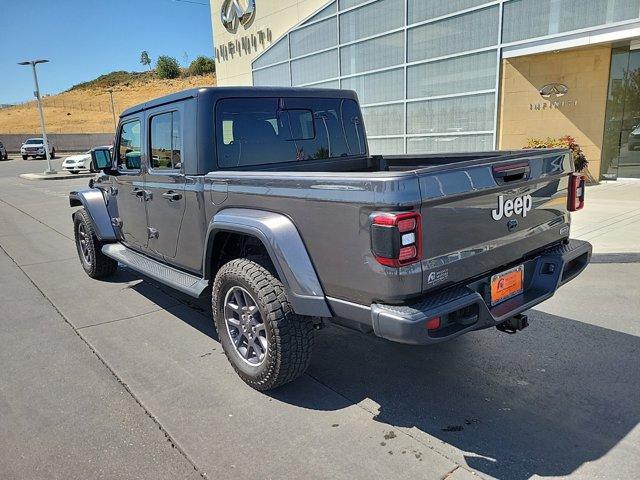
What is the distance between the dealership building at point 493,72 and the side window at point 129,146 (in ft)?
31.5

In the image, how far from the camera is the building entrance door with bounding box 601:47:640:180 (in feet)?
39.0

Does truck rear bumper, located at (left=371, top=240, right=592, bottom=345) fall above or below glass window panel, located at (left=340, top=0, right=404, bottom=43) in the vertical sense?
below

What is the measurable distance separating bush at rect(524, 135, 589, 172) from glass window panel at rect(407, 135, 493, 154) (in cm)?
113

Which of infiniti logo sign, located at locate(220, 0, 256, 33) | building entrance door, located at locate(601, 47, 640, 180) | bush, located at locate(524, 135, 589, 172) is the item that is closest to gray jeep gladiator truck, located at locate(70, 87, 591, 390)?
bush, located at locate(524, 135, 589, 172)

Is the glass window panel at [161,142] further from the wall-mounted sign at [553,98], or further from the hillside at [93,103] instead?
the hillside at [93,103]

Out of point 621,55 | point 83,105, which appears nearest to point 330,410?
point 621,55

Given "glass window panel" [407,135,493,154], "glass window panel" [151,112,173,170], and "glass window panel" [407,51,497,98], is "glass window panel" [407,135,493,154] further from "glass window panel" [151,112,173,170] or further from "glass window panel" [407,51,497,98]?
"glass window panel" [151,112,173,170]

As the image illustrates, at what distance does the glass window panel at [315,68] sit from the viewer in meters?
16.1

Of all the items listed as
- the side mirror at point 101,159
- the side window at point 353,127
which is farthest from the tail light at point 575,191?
the side mirror at point 101,159

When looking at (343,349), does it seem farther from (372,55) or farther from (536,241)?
(372,55)

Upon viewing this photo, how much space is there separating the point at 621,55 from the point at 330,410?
494 inches

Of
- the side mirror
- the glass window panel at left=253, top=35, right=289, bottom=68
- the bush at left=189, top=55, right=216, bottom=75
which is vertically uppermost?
the bush at left=189, top=55, right=216, bottom=75

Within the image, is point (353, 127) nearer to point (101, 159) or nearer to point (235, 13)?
point (101, 159)

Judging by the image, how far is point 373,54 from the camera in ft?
48.3
